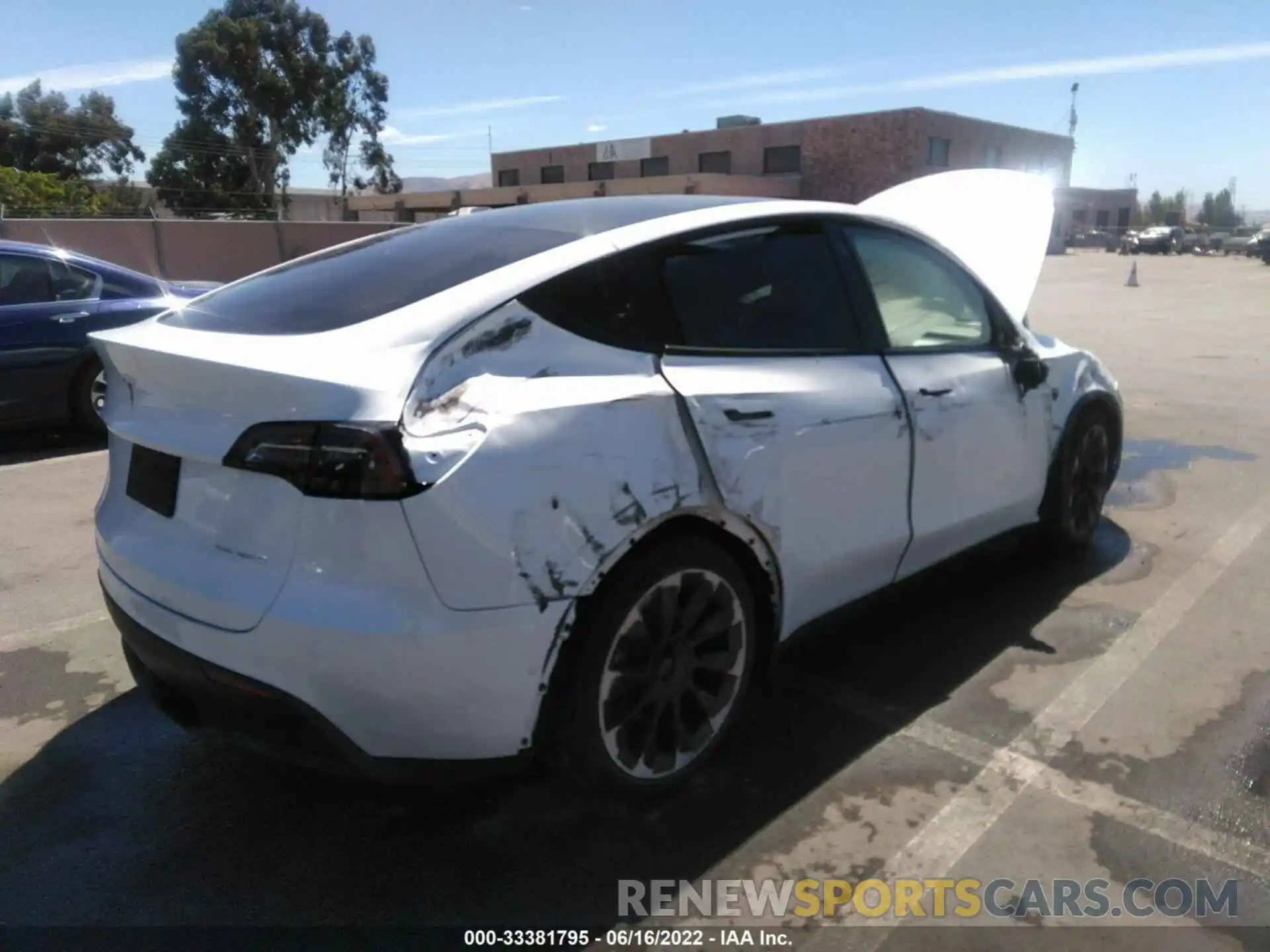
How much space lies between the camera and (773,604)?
297 cm

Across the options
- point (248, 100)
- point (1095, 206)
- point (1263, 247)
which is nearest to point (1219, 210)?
point (1095, 206)

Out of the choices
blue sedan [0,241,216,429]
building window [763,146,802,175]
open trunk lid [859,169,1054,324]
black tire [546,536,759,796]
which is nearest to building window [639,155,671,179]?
building window [763,146,802,175]

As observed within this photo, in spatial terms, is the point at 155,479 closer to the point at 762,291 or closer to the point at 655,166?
the point at 762,291

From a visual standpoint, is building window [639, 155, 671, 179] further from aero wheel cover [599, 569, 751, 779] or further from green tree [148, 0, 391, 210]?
aero wheel cover [599, 569, 751, 779]

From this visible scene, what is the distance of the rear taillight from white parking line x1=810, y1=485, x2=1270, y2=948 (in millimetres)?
1437

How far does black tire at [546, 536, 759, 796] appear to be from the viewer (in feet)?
8.07

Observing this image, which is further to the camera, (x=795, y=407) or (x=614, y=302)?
(x=795, y=407)

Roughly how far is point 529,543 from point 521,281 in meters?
0.69

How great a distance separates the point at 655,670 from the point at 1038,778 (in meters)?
1.23

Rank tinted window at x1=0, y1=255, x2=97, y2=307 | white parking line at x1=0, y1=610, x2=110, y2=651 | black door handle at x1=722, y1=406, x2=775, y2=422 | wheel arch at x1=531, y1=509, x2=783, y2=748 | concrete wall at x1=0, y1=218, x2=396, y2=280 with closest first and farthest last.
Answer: wheel arch at x1=531, y1=509, x2=783, y2=748
black door handle at x1=722, y1=406, x2=775, y2=422
white parking line at x1=0, y1=610, x2=110, y2=651
tinted window at x1=0, y1=255, x2=97, y2=307
concrete wall at x1=0, y1=218, x2=396, y2=280

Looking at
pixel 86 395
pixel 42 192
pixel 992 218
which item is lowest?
pixel 86 395

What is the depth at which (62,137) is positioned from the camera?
53.7 metres

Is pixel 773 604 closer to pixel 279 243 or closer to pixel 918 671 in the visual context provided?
pixel 918 671

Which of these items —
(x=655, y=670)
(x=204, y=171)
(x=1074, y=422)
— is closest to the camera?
(x=655, y=670)
